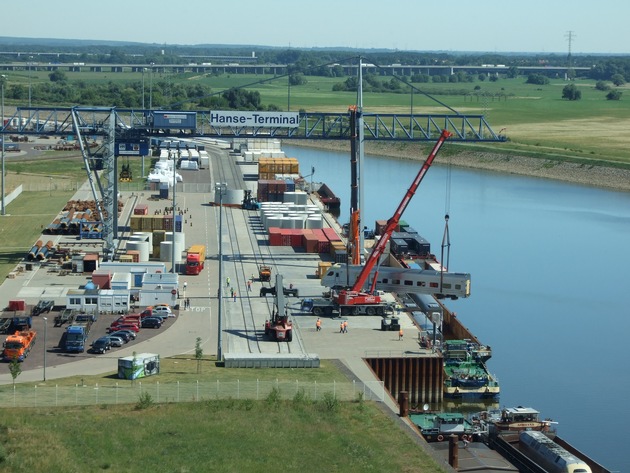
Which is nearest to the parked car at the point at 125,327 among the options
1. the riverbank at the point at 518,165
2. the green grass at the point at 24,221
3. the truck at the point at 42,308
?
the truck at the point at 42,308

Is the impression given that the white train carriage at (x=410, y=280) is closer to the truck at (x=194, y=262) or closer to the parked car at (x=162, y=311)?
the truck at (x=194, y=262)

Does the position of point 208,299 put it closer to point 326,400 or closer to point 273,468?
point 326,400

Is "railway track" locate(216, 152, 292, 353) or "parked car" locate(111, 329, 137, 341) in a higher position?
"parked car" locate(111, 329, 137, 341)

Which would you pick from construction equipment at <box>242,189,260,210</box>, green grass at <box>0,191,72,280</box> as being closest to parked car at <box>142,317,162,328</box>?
green grass at <box>0,191,72,280</box>

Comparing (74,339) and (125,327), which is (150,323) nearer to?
(125,327)

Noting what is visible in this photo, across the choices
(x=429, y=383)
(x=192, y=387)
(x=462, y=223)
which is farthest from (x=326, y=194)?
(x=192, y=387)

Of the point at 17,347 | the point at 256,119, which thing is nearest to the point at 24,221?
the point at 256,119

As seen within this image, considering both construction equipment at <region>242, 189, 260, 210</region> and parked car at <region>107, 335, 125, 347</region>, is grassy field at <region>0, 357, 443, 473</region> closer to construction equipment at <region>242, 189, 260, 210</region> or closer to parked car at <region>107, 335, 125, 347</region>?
parked car at <region>107, 335, 125, 347</region>

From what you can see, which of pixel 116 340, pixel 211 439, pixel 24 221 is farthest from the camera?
pixel 24 221
